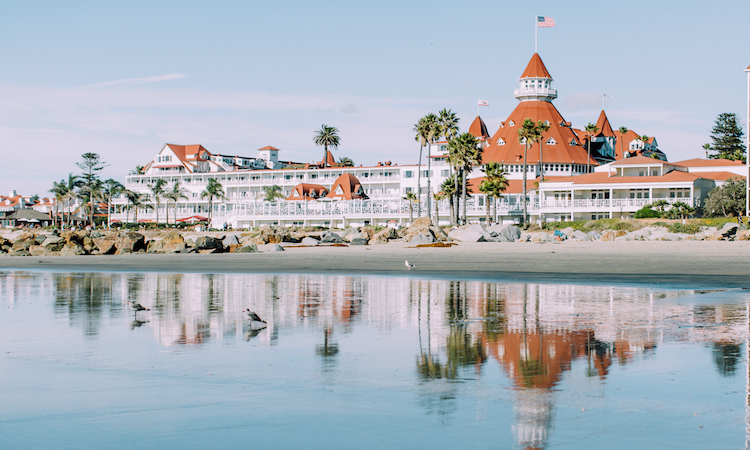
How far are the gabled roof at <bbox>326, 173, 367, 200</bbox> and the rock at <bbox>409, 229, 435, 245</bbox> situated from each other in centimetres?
5112

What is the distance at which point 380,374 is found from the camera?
25.3ft

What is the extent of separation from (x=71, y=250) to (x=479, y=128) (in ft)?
276

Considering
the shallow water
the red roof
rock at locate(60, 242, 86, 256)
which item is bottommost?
the shallow water

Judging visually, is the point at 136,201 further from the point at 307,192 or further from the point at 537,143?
the point at 537,143

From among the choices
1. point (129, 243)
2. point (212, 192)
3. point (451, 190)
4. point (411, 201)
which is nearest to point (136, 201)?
point (212, 192)

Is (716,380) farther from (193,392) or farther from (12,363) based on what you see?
(12,363)

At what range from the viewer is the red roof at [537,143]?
94.4 m

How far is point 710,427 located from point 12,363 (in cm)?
766

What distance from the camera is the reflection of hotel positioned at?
7431 centimetres

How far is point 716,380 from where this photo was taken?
709 centimetres

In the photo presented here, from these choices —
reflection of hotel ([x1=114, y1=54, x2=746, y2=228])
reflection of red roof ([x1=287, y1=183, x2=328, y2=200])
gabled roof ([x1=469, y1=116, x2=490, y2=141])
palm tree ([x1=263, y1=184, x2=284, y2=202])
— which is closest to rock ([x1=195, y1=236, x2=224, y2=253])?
reflection of hotel ([x1=114, y1=54, x2=746, y2=228])

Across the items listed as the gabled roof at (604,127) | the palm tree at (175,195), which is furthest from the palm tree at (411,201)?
the palm tree at (175,195)

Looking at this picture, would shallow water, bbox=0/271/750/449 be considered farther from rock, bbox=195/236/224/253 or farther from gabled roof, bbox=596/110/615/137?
gabled roof, bbox=596/110/615/137

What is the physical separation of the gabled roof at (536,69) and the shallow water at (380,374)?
95.1 m
